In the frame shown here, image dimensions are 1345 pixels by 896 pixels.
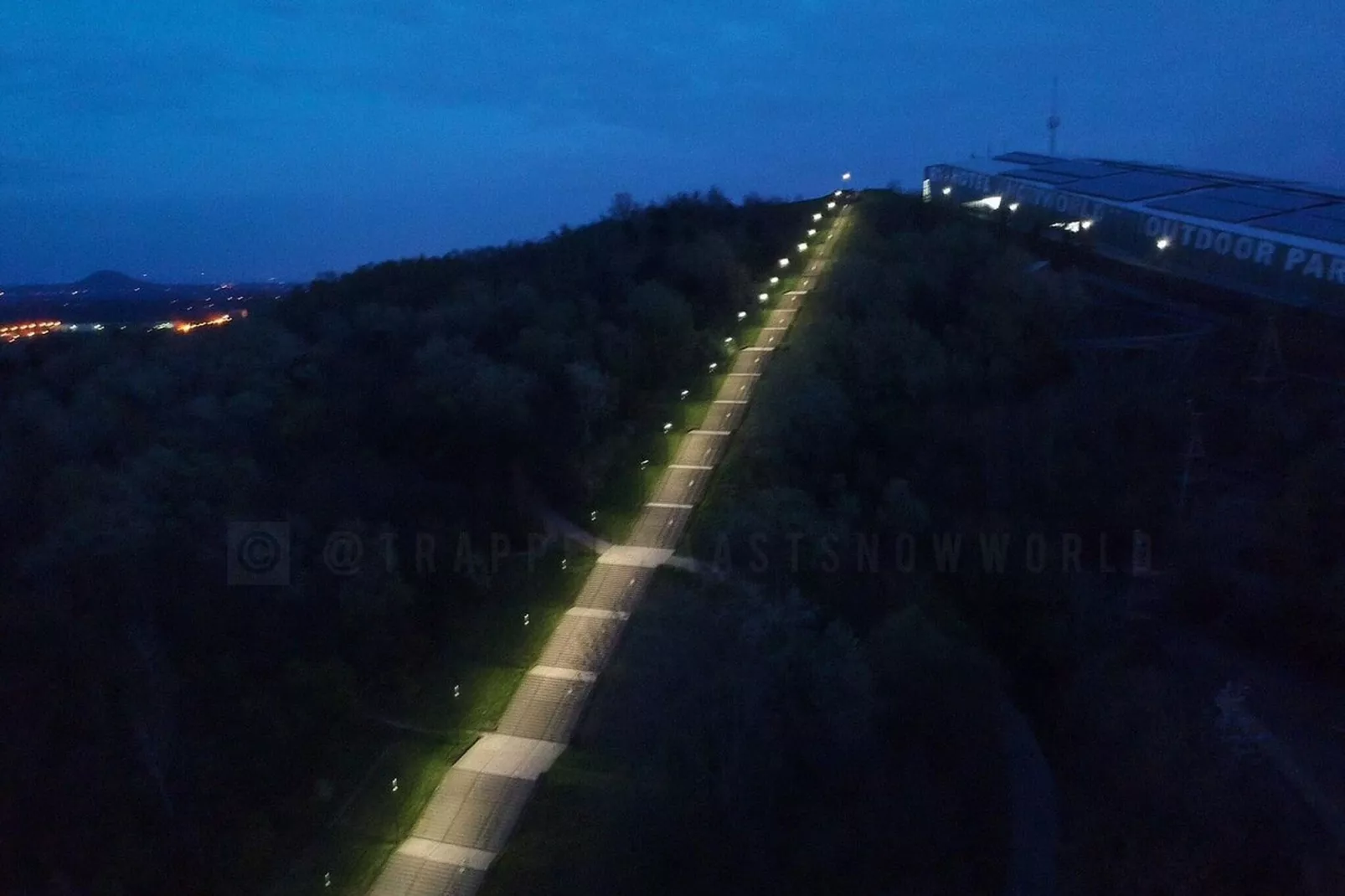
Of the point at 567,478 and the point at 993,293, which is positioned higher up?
the point at 993,293

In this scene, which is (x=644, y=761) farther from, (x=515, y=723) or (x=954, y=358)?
(x=954, y=358)

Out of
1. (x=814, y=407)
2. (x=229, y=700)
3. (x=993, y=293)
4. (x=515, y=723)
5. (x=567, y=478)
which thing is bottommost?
(x=515, y=723)

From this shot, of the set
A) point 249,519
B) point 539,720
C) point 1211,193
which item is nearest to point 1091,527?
point 539,720

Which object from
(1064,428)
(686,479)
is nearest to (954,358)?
(1064,428)

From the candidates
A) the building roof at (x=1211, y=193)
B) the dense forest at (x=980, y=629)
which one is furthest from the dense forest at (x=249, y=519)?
the building roof at (x=1211, y=193)

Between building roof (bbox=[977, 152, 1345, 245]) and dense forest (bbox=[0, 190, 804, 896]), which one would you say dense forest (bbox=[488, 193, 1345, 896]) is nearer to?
dense forest (bbox=[0, 190, 804, 896])

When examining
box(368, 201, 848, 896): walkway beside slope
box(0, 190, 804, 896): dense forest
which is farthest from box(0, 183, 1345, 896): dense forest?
box(368, 201, 848, 896): walkway beside slope
